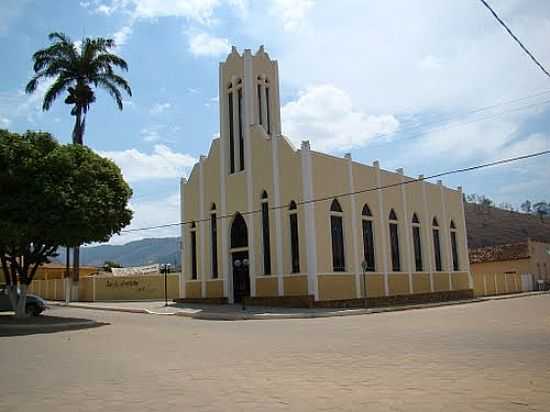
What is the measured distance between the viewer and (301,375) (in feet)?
29.3

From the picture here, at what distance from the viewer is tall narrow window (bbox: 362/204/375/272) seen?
3197 cm

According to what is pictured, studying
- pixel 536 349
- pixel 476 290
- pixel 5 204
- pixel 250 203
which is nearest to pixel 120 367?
pixel 536 349

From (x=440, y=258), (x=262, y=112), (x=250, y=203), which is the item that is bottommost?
(x=440, y=258)

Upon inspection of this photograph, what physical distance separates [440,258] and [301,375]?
32.6 m

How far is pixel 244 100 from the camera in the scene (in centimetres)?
3262

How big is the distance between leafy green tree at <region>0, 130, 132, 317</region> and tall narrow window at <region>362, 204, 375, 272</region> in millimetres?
14611

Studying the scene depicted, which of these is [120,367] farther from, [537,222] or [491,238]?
[537,222]

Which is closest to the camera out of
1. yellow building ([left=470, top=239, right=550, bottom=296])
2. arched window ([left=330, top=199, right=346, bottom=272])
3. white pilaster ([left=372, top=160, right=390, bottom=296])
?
arched window ([left=330, top=199, right=346, bottom=272])

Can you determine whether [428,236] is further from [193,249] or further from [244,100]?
[193,249]

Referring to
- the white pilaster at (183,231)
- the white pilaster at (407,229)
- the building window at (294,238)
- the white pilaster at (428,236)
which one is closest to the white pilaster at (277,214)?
the building window at (294,238)

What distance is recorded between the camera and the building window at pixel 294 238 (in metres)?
28.8

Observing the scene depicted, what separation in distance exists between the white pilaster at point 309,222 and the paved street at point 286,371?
11.0 metres

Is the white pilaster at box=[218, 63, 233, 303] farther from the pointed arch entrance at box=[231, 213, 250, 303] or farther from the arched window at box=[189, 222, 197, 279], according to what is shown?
the arched window at box=[189, 222, 197, 279]

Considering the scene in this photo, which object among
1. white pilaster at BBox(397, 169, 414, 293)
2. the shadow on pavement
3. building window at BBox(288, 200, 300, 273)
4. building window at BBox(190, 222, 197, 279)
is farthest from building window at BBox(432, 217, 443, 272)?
the shadow on pavement
